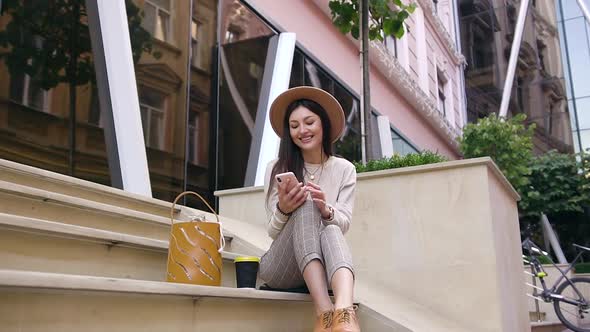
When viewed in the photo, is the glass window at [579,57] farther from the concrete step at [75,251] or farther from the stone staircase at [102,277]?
the concrete step at [75,251]

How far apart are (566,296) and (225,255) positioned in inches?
208

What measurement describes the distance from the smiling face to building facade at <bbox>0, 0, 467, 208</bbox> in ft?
7.98

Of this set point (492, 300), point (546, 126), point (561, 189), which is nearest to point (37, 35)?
point (492, 300)

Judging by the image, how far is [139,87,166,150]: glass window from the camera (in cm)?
586

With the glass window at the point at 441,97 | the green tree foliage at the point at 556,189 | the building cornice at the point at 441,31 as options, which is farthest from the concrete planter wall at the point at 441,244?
the glass window at the point at 441,97

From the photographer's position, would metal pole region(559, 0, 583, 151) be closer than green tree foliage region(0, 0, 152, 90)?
No

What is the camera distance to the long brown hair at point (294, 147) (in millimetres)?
2631

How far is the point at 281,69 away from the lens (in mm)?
7961

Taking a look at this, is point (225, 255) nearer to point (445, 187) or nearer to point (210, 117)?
point (445, 187)

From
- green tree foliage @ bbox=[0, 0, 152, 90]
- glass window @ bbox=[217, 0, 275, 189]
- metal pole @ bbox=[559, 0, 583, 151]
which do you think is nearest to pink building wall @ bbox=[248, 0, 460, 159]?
glass window @ bbox=[217, 0, 275, 189]

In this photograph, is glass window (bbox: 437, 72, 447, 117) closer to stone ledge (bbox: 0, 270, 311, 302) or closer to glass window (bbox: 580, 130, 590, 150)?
glass window (bbox: 580, 130, 590, 150)

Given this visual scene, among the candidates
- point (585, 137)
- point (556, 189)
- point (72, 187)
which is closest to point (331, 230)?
point (72, 187)

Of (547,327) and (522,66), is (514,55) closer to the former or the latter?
(522,66)

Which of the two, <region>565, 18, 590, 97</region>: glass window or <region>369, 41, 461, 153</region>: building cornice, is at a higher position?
<region>565, 18, 590, 97</region>: glass window
